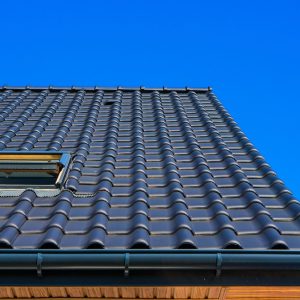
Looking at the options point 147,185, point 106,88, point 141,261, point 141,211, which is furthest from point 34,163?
point 106,88

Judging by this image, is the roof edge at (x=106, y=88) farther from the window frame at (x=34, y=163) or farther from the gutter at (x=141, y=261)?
the gutter at (x=141, y=261)

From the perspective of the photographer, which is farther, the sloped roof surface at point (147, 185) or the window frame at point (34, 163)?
the window frame at point (34, 163)

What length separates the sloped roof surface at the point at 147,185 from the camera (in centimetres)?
362

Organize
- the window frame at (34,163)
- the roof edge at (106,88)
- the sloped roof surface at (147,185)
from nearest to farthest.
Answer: the sloped roof surface at (147,185) → the window frame at (34,163) → the roof edge at (106,88)

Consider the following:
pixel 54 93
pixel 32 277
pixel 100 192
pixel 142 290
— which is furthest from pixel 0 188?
pixel 54 93

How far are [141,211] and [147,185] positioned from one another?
0.65 metres

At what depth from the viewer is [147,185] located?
461 cm

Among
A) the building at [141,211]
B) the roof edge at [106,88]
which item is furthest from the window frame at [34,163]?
the roof edge at [106,88]

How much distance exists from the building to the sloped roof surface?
0.01 m

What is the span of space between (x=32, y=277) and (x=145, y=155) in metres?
2.43

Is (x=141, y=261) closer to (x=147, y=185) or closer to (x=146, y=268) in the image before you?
(x=146, y=268)

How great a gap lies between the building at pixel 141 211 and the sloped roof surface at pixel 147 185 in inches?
0.5

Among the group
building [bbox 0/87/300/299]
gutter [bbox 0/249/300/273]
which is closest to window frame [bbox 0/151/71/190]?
building [bbox 0/87/300/299]

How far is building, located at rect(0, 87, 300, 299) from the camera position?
322 cm
